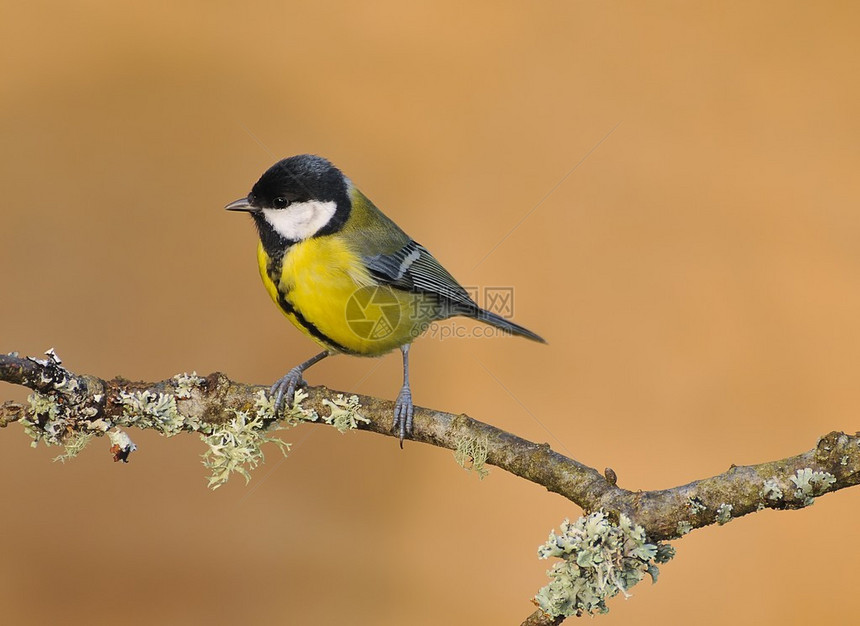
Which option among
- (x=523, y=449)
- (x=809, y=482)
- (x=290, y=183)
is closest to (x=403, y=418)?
(x=523, y=449)

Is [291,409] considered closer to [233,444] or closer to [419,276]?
[233,444]

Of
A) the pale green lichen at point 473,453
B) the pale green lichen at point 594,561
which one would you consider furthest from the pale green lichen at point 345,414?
the pale green lichen at point 594,561

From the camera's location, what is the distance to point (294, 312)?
157cm

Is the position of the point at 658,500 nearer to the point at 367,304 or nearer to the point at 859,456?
the point at 859,456

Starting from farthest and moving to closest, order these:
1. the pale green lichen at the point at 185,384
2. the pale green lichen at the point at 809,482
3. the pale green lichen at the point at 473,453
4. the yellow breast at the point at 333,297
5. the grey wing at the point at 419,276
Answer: the grey wing at the point at 419,276 < the yellow breast at the point at 333,297 < the pale green lichen at the point at 185,384 < the pale green lichen at the point at 473,453 < the pale green lichen at the point at 809,482

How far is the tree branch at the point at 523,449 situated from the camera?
0.85m

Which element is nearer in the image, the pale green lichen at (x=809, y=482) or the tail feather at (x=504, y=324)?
the pale green lichen at (x=809, y=482)

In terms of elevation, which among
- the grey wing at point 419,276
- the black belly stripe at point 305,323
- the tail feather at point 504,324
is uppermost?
the grey wing at point 419,276

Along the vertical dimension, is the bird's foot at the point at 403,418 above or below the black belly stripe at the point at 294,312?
below

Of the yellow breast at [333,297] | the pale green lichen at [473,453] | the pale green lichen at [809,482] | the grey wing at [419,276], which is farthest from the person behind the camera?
the grey wing at [419,276]

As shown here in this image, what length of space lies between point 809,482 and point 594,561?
0.81ft

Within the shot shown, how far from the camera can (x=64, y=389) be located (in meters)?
1.09

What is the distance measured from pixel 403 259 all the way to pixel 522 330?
32 centimetres

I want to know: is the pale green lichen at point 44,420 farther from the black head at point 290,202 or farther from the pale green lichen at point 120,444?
the black head at point 290,202
